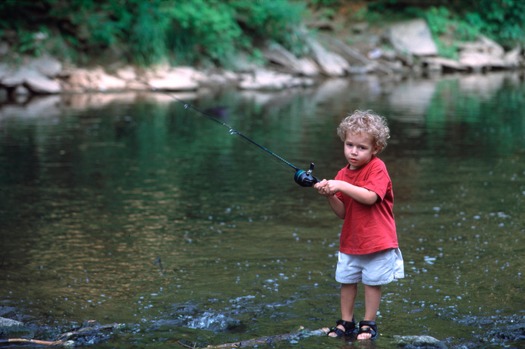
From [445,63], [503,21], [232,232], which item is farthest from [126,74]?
[503,21]

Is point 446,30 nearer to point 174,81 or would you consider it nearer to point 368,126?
point 174,81

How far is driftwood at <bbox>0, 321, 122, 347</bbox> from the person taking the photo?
13.8 feet

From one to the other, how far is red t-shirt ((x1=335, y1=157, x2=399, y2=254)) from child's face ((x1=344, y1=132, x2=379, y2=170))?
2.2 inches

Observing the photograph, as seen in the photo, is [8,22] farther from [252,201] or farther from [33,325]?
[33,325]

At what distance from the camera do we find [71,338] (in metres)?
4.29

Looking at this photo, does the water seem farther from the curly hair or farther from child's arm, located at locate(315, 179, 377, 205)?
the curly hair

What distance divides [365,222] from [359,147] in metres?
0.39

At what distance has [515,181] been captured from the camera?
915 centimetres

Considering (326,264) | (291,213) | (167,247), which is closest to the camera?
(326,264)

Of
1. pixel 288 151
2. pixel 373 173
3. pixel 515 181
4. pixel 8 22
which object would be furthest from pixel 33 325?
pixel 8 22

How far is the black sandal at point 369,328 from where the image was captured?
170 inches

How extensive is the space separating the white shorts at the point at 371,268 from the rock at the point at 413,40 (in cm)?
2832

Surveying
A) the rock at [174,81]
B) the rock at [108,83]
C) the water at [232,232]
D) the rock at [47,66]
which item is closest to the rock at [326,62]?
the rock at [174,81]

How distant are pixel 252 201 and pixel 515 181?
9.87 feet
